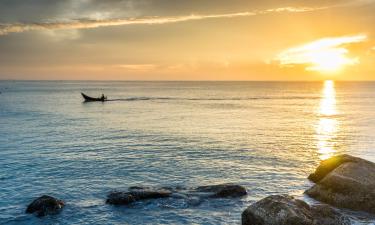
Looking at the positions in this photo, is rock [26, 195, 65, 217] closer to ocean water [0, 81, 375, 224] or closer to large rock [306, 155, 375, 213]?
ocean water [0, 81, 375, 224]

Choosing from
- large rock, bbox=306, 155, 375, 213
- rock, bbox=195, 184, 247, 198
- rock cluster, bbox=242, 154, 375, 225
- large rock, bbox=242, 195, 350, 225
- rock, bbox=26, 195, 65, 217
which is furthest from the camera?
rock, bbox=195, 184, 247, 198

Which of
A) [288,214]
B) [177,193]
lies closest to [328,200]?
[288,214]

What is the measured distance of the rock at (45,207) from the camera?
23306 mm

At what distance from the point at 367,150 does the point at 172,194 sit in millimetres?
28302

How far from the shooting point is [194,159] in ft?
127

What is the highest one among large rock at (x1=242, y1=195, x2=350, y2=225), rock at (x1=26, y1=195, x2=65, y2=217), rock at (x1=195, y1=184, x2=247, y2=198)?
large rock at (x1=242, y1=195, x2=350, y2=225)

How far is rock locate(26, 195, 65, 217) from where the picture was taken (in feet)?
76.5

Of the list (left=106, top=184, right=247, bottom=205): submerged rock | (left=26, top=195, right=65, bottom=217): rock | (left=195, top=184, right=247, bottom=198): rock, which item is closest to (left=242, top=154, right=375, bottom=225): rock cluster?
(left=195, top=184, right=247, bottom=198): rock

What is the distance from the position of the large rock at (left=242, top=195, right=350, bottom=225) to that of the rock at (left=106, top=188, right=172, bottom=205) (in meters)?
7.65

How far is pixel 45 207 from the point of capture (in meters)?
23.6

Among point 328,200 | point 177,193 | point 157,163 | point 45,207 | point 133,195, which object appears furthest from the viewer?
point 157,163

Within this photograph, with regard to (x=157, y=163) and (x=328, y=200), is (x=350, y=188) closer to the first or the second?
(x=328, y=200)

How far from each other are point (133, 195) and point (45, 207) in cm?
576

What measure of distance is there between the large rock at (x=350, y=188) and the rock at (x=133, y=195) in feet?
35.3
